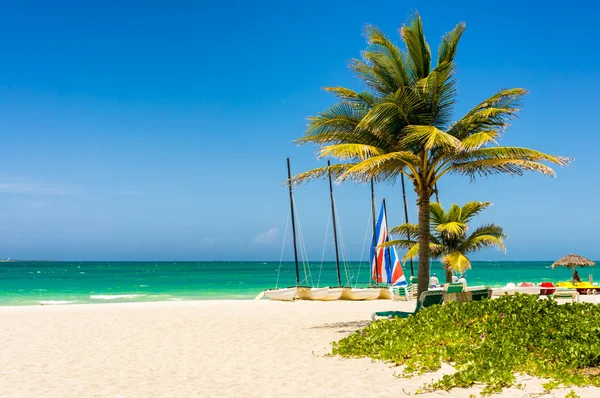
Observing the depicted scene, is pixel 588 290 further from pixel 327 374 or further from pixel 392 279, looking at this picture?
pixel 327 374

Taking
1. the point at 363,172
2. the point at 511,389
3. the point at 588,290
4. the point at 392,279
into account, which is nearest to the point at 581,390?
the point at 511,389

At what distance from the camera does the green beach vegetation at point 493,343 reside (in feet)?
20.1

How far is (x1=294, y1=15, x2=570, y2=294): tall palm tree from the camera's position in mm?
11453

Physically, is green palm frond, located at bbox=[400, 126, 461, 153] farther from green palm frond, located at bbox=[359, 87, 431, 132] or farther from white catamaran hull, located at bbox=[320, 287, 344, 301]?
white catamaran hull, located at bbox=[320, 287, 344, 301]

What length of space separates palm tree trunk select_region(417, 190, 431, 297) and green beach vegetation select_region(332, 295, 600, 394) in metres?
1.89

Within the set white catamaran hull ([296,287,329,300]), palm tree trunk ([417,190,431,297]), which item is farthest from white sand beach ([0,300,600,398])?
white catamaran hull ([296,287,329,300])

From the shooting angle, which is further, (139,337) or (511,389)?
(139,337)

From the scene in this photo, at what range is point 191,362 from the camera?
28.5ft

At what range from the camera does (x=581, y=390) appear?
5457mm

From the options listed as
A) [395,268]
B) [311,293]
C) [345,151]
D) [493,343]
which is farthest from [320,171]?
[395,268]

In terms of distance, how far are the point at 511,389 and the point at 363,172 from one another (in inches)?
243

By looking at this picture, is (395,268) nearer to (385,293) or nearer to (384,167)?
(385,293)

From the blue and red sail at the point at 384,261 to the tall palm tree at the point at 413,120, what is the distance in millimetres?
16729

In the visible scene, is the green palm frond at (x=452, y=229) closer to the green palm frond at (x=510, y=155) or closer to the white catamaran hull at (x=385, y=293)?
the green palm frond at (x=510, y=155)
